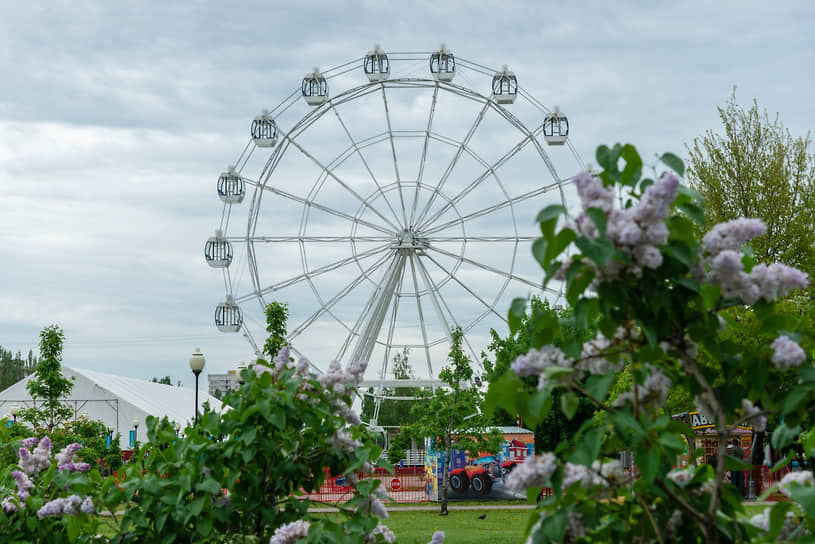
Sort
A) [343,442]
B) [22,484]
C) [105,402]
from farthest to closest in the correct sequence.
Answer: [105,402] < [22,484] < [343,442]

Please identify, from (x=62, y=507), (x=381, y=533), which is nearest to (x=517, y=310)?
(x=381, y=533)

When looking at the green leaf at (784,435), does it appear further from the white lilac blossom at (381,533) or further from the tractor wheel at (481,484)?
the tractor wheel at (481,484)

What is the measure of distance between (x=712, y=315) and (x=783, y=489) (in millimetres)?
564

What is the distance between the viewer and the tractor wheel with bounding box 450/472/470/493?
95.3ft

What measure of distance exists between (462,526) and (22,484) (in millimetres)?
16730

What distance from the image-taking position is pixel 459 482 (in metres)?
29.0

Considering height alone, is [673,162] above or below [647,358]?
above

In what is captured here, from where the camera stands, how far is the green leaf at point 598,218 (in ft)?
7.47

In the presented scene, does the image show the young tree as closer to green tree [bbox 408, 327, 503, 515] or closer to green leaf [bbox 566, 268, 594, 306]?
green tree [bbox 408, 327, 503, 515]

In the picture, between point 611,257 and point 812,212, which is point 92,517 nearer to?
point 611,257


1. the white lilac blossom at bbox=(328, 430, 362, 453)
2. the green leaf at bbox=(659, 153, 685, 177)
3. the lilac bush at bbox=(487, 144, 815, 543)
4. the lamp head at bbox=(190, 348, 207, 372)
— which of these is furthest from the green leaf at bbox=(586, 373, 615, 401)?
the lamp head at bbox=(190, 348, 207, 372)

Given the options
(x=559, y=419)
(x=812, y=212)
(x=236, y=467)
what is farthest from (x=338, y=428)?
(x=559, y=419)

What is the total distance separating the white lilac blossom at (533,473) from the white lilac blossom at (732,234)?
2.49ft

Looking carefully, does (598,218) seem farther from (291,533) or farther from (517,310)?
(291,533)
